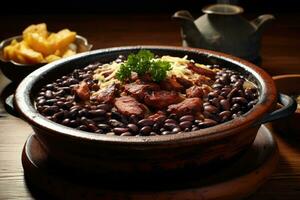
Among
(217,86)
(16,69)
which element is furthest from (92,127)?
(16,69)

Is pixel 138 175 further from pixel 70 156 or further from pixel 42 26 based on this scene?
pixel 42 26

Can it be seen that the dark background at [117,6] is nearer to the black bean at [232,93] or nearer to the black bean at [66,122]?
the black bean at [232,93]

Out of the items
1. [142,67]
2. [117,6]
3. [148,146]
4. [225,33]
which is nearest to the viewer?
[148,146]

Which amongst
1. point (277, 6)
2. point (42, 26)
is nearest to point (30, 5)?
point (42, 26)

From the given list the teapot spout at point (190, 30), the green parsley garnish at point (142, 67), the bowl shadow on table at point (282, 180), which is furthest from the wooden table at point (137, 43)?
the green parsley garnish at point (142, 67)

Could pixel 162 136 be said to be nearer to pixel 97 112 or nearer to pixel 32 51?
pixel 97 112

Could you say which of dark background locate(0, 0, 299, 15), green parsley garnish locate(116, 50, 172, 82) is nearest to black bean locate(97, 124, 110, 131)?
green parsley garnish locate(116, 50, 172, 82)
